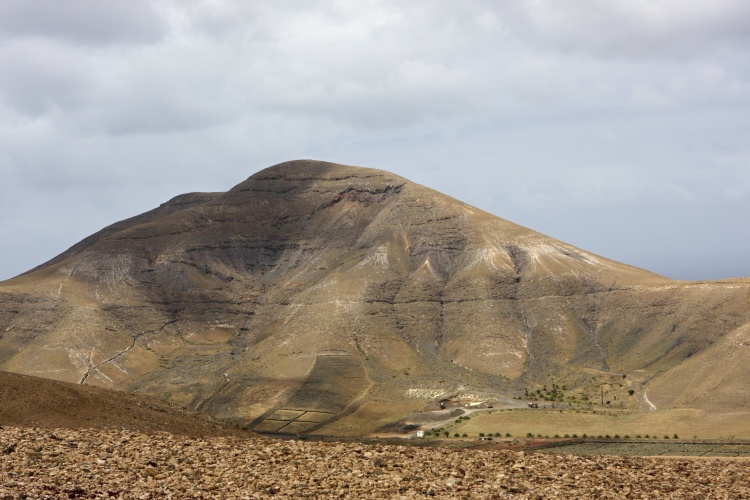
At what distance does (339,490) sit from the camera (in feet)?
78.9

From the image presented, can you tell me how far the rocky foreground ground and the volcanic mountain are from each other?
77652mm

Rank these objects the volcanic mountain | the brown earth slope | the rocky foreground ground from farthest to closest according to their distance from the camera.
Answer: the volcanic mountain, the brown earth slope, the rocky foreground ground

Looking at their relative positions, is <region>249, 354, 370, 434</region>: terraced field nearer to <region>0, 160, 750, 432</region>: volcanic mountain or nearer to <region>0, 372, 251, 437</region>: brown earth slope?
<region>0, 160, 750, 432</region>: volcanic mountain

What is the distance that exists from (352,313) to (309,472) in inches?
4686

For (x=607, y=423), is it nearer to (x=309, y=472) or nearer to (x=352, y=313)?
(x=352, y=313)

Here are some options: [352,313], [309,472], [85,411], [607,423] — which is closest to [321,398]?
[352,313]

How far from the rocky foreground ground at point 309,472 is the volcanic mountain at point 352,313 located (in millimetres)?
77652

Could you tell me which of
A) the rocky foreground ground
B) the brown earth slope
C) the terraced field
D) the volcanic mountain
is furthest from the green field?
the rocky foreground ground

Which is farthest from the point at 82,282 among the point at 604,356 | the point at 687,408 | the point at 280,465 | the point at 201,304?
the point at 280,465

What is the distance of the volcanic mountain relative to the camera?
12175 cm

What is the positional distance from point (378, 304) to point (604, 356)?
3619 centimetres

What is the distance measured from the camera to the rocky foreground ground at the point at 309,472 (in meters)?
23.8

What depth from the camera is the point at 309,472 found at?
26.0m

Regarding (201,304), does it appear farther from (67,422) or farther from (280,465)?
(280,465)
